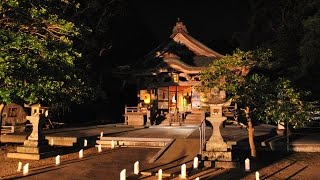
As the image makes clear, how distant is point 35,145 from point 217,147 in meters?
8.23

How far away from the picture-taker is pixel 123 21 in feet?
136

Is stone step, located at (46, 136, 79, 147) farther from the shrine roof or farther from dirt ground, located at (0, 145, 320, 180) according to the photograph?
the shrine roof

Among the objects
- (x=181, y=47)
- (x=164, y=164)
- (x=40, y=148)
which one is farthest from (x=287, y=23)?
(x=40, y=148)

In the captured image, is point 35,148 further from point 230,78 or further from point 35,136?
point 230,78

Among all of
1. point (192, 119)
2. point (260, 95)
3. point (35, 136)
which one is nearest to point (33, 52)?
point (35, 136)

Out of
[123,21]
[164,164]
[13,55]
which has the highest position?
[123,21]

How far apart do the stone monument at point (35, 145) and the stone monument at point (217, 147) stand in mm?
7312

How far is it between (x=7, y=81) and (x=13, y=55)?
0.91m

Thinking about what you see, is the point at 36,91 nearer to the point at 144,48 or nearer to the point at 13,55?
the point at 13,55

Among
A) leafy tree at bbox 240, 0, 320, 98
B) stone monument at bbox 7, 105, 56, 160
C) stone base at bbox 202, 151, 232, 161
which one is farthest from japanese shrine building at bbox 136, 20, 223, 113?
stone base at bbox 202, 151, 232, 161

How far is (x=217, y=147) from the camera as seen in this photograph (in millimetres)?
14391

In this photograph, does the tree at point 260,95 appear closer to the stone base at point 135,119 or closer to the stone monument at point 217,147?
the stone monument at point 217,147

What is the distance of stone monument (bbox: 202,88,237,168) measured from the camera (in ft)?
45.4

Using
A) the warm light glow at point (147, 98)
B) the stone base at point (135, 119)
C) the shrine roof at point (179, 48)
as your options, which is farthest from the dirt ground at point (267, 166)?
the shrine roof at point (179, 48)
